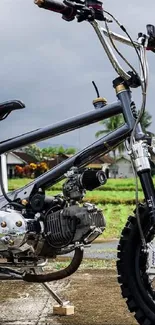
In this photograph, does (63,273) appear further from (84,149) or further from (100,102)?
(100,102)

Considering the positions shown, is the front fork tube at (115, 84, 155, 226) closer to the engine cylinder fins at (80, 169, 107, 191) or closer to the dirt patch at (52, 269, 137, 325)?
the engine cylinder fins at (80, 169, 107, 191)

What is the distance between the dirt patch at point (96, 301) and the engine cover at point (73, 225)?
27.2 inches

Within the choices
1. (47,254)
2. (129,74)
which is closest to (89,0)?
(129,74)

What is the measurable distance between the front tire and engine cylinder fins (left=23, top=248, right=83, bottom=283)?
290 mm

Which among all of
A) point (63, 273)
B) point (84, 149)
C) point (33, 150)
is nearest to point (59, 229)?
point (63, 273)

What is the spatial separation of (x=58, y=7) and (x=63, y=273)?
5.02 ft

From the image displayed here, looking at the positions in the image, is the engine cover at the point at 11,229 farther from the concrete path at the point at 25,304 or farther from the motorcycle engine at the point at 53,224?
the concrete path at the point at 25,304

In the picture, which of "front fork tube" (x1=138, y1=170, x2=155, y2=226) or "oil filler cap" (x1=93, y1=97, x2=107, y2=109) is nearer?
"front fork tube" (x1=138, y1=170, x2=155, y2=226)

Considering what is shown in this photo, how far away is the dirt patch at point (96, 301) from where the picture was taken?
4547 mm

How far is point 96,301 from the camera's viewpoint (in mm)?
5141

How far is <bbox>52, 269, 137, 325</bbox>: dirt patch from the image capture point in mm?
4547

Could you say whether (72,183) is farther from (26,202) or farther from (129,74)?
(129,74)

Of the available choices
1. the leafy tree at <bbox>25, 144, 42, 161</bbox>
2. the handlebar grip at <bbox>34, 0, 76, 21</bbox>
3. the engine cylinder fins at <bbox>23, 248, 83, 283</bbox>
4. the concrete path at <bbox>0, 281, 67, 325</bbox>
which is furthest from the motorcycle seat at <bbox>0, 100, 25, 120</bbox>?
the concrete path at <bbox>0, 281, 67, 325</bbox>

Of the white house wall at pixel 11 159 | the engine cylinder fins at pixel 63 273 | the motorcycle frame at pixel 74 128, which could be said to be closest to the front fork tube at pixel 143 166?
the motorcycle frame at pixel 74 128
